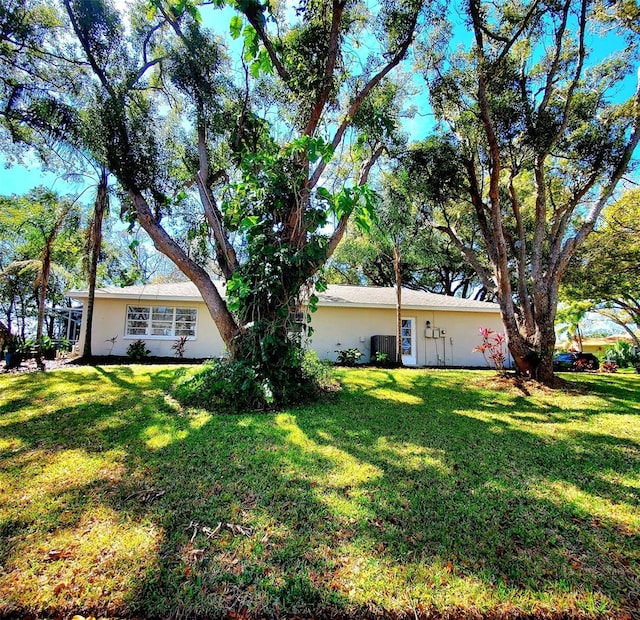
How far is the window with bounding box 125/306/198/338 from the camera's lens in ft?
40.8

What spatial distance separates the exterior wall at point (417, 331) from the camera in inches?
506

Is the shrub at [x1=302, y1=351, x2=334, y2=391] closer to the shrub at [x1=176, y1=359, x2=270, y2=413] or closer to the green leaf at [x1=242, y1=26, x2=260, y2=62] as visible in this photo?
the shrub at [x1=176, y1=359, x2=270, y2=413]

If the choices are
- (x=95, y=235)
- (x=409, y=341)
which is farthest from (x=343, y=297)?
(x=95, y=235)

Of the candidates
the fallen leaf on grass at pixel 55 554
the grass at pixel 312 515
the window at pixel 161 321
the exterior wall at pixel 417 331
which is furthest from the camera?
the exterior wall at pixel 417 331

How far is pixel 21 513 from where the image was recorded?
266 centimetres

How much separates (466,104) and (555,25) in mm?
2162

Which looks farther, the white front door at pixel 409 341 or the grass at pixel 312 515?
the white front door at pixel 409 341

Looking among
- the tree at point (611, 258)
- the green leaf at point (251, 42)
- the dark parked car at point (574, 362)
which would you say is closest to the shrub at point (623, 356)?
the dark parked car at point (574, 362)

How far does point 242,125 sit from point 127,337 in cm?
880

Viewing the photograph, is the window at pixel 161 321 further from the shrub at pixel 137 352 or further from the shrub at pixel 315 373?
the shrub at pixel 315 373

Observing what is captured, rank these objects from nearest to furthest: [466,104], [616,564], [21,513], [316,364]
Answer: [616,564]
[21,513]
[316,364]
[466,104]

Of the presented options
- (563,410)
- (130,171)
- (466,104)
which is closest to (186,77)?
(130,171)

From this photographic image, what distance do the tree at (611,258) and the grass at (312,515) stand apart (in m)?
9.72

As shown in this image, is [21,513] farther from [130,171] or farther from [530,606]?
[130,171]
